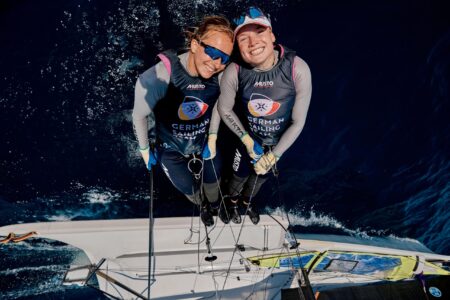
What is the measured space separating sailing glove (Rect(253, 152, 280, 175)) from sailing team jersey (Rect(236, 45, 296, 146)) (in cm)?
27

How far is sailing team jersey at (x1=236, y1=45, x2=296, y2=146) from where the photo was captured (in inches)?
80.3

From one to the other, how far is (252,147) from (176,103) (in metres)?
0.79

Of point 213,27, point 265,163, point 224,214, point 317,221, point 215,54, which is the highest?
point 213,27

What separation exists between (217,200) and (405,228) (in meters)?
2.47

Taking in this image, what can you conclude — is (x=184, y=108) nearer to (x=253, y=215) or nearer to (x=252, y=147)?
(x=252, y=147)

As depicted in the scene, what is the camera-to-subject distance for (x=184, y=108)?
2.16 meters

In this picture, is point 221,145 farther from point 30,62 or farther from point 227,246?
point 30,62

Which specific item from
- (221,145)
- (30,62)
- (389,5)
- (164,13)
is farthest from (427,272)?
(30,62)

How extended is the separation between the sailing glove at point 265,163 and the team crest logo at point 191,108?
70 centimetres

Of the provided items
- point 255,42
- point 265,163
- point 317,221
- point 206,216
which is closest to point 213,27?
point 255,42

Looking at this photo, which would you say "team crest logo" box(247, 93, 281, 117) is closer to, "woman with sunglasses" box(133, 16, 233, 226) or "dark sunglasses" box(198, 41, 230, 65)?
"woman with sunglasses" box(133, 16, 233, 226)

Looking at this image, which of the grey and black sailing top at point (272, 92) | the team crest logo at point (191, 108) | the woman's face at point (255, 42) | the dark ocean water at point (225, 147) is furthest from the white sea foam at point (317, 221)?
the woman's face at point (255, 42)

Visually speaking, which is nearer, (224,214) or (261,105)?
(261,105)

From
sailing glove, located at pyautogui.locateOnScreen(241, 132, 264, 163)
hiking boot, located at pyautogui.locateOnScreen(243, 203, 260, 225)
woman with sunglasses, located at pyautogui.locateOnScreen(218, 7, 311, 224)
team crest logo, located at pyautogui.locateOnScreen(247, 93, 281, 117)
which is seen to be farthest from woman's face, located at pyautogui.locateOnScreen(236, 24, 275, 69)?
hiking boot, located at pyautogui.locateOnScreen(243, 203, 260, 225)
